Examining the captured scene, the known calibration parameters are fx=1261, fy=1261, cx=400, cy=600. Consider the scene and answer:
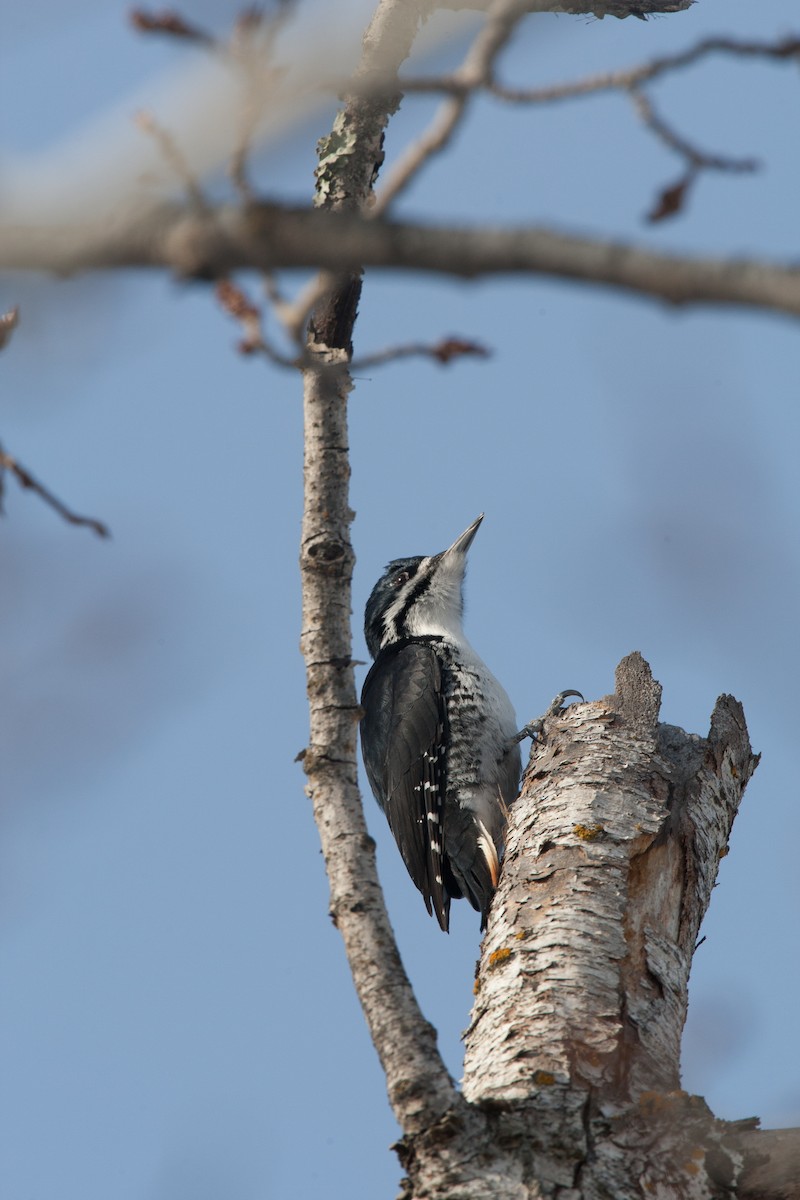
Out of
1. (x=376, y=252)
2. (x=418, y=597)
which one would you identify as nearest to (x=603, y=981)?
(x=376, y=252)

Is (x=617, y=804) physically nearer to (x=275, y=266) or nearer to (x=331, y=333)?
(x=331, y=333)

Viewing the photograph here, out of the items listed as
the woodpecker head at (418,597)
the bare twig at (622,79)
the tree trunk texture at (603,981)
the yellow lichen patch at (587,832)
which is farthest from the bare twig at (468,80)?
the woodpecker head at (418,597)

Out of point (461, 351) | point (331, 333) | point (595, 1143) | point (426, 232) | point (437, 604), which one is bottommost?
point (595, 1143)

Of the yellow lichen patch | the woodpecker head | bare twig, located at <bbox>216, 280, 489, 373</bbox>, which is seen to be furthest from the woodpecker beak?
bare twig, located at <bbox>216, 280, 489, 373</bbox>

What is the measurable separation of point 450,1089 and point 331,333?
1755 millimetres

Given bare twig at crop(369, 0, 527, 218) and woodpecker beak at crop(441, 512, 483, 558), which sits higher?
woodpecker beak at crop(441, 512, 483, 558)

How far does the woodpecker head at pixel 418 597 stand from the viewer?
6.19m

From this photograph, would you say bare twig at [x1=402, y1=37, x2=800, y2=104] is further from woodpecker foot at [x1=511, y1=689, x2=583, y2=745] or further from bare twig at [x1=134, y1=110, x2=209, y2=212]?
woodpecker foot at [x1=511, y1=689, x2=583, y2=745]

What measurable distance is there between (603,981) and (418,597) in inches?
130

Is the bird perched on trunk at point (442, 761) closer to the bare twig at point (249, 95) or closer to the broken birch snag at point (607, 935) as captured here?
the broken birch snag at point (607, 935)

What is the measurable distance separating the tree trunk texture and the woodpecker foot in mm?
404

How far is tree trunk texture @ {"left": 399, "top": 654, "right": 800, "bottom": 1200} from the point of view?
2641 millimetres

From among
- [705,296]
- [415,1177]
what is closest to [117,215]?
[705,296]

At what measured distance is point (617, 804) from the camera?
367cm
